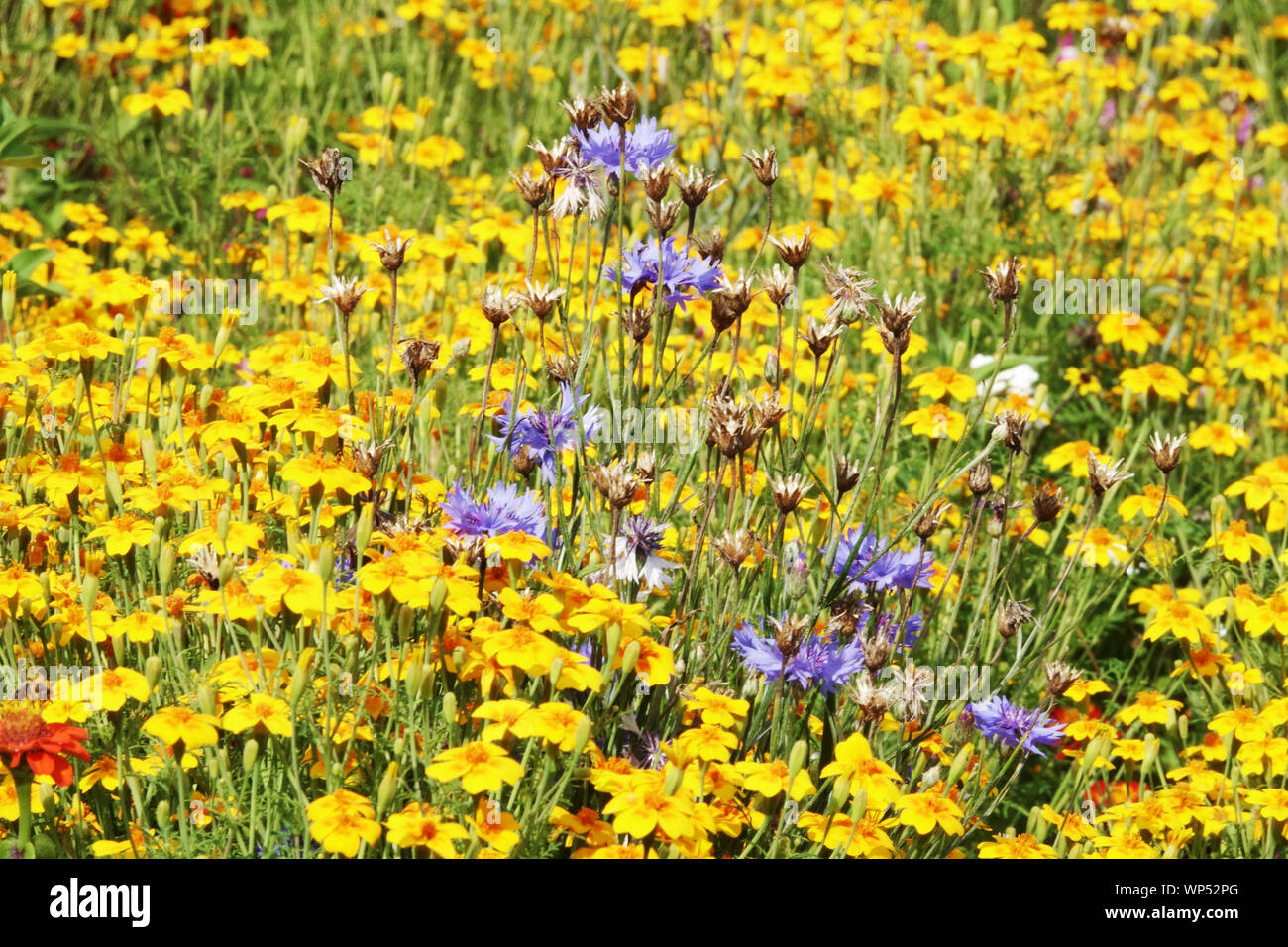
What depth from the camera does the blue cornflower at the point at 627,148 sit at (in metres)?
2.50

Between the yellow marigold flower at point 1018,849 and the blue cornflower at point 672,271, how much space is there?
3.34 feet

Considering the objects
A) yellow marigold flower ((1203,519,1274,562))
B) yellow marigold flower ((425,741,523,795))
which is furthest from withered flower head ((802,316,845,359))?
yellow marigold flower ((1203,519,1274,562))

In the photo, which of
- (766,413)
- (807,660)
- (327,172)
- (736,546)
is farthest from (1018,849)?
(327,172)

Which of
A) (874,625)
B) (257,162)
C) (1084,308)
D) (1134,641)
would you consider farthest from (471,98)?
(874,625)

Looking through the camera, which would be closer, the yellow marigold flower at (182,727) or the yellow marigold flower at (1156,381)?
the yellow marigold flower at (182,727)

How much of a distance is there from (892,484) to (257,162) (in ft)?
8.67

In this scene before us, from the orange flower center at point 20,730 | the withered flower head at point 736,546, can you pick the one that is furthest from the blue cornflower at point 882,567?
the orange flower center at point 20,730

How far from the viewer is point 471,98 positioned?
545 centimetres

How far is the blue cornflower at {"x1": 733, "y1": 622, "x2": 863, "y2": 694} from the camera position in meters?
2.21

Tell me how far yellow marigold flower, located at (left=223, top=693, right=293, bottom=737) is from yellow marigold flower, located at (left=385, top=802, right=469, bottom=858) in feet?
0.73

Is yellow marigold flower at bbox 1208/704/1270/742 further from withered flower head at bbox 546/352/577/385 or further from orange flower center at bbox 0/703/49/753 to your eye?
orange flower center at bbox 0/703/49/753

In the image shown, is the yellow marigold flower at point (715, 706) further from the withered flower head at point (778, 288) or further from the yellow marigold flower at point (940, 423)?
the yellow marigold flower at point (940, 423)

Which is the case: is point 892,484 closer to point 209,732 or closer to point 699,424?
point 699,424
